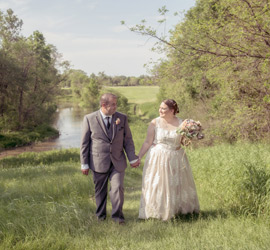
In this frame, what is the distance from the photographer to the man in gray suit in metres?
4.44

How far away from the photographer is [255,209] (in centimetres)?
454

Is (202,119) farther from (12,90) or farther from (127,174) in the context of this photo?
(12,90)

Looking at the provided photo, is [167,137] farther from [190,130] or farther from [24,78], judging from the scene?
[24,78]

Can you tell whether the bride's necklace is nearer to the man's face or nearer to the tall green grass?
the man's face

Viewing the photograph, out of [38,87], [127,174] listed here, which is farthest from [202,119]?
[38,87]


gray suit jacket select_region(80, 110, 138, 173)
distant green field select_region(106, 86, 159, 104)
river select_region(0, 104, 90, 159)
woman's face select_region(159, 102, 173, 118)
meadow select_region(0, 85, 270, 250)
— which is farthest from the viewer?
distant green field select_region(106, 86, 159, 104)

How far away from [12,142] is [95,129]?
2493 cm

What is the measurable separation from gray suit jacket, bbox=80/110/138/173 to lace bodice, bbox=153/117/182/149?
644 millimetres

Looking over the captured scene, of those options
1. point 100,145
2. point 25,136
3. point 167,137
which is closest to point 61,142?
point 25,136

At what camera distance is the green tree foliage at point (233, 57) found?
708cm

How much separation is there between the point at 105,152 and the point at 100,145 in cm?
13

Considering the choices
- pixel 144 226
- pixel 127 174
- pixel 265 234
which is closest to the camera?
pixel 265 234

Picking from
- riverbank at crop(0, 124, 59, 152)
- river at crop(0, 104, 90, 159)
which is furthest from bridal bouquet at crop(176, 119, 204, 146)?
riverbank at crop(0, 124, 59, 152)

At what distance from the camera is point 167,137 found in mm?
4676
